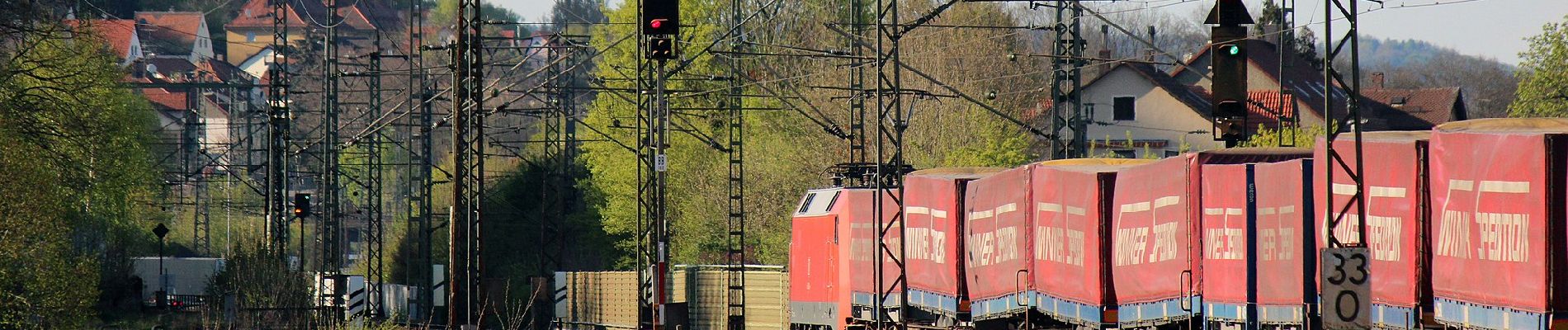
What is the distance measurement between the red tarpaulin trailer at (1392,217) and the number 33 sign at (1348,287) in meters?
0.24

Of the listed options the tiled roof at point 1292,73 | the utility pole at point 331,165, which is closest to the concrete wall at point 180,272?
→ the utility pole at point 331,165

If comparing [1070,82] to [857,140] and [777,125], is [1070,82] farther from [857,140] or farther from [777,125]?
[777,125]

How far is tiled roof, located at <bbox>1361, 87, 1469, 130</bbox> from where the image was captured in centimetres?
7975

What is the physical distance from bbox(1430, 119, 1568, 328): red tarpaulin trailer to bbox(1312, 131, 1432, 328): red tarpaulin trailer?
281 millimetres

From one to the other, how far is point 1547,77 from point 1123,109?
27.3 meters

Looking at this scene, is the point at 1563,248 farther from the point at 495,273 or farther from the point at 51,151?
the point at 495,273

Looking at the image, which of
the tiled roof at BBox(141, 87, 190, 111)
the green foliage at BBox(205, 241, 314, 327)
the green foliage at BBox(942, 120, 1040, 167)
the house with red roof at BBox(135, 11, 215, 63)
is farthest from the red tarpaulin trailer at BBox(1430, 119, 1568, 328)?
the house with red roof at BBox(135, 11, 215, 63)

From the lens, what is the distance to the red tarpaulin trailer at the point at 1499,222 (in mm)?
13164

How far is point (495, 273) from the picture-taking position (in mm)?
62594

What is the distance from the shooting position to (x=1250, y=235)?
16.9 meters

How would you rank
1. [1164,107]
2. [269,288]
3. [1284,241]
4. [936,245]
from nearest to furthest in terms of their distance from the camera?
[1284,241]
[936,245]
[269,288]
[1164,107]

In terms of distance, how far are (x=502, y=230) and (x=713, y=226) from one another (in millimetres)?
8254

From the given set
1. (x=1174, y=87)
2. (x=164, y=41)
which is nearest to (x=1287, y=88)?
(x=1174, y=87)

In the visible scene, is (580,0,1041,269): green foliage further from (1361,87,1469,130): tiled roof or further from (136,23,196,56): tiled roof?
(136,23,196,56): tiled roof
